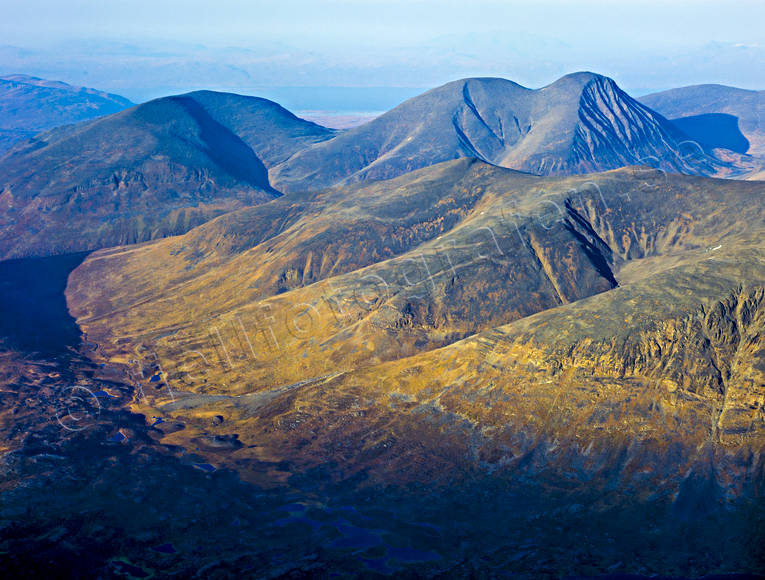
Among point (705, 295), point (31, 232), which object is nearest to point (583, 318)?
point (705, 295)

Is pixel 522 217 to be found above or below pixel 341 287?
above

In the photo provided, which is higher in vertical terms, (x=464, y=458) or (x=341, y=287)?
(x=341, y=287)

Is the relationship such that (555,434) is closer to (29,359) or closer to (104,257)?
(29,359)

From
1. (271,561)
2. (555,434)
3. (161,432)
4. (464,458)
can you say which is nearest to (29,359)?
(161,432)

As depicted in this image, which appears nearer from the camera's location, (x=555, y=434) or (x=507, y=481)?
(x=507, y=481)

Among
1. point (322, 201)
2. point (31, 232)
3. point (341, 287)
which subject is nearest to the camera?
point (341, 287)

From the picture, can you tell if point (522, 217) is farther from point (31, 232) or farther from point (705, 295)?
point (31, 232)

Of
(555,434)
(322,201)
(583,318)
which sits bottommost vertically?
(555,434)

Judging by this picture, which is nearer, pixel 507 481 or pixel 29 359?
pixel 507 481

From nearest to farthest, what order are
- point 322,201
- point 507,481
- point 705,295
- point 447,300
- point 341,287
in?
point 507,481 < point 705,295 < point 447,300 < point 341,287 < point 322,201
